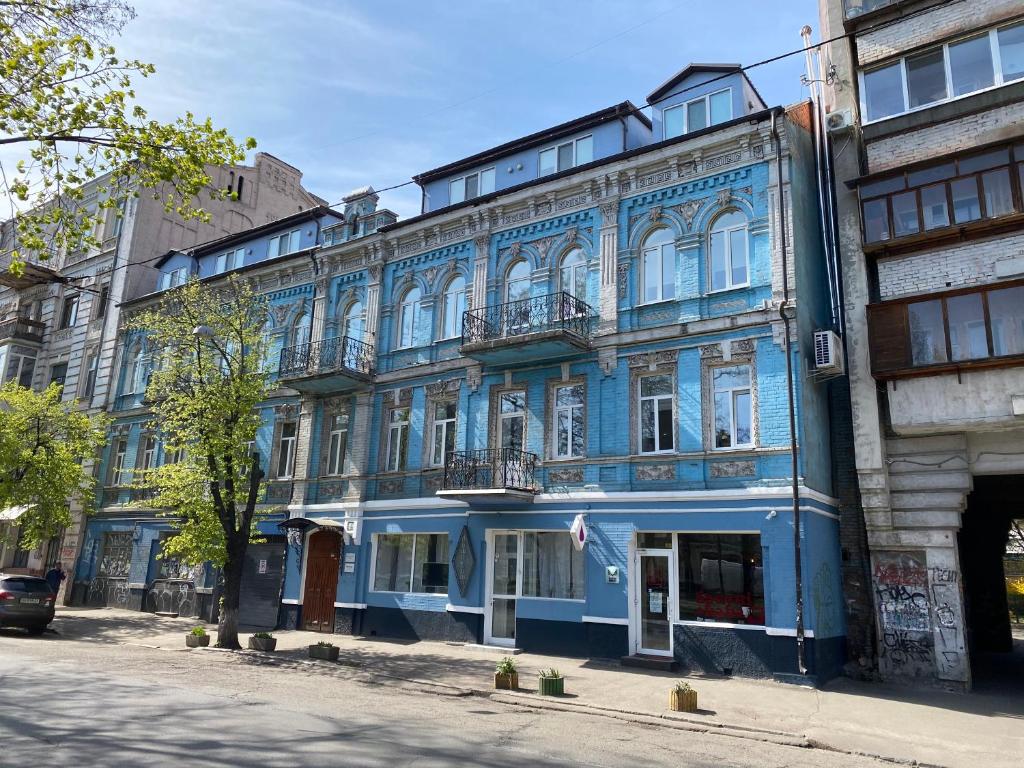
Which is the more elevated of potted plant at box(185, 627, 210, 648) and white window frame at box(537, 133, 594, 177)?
white window frame at box(537, 133, 594, 177)

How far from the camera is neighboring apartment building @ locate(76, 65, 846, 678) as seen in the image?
15.1 metres

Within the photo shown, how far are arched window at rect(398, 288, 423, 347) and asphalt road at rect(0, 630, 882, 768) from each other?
10.5 m

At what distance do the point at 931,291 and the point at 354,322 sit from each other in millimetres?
15340

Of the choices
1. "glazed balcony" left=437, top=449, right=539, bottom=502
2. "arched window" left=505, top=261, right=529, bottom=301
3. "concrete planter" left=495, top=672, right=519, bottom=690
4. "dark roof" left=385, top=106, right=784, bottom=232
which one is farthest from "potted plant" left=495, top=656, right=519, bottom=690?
"dark roof" left=385, top=106, right=784, bottom=232

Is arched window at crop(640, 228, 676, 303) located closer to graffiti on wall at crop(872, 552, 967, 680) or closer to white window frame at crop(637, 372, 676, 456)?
white window frame at crop(637, 372, 676, 456)

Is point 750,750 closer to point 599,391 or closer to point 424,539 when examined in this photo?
point 599,391

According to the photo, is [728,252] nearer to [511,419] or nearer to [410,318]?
[511,419]

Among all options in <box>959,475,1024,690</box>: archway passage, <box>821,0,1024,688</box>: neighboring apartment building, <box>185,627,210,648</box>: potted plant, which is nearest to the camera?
<box>821,0,1024,688</box>: neighboring apartment building

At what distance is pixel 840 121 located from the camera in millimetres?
16266

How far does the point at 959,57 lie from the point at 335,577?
755 inches

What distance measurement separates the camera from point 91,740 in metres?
7.89

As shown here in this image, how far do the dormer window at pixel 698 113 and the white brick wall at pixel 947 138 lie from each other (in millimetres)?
3342

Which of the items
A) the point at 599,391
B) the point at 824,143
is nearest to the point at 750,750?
the point at 599,391

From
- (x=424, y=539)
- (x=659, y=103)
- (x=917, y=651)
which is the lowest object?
(x=917, y=651)
